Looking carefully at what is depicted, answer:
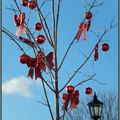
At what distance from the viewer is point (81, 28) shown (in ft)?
13.3

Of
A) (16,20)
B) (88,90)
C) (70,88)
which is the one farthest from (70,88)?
(16,20)

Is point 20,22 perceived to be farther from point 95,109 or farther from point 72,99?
point 95,109

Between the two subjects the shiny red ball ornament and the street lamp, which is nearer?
the shiny red ball ornament

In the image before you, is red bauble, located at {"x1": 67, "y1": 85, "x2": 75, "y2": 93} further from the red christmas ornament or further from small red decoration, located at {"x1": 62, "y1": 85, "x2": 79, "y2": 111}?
the red christmas ornament

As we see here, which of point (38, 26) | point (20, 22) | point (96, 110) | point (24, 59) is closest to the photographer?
point (24, 59)

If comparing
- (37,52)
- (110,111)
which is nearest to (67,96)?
(37,52)

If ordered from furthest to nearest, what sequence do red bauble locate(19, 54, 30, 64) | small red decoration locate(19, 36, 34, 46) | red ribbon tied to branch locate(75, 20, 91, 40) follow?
red ribbon tied to branch locate(75, 20, 91, 40)
small red decoration locate(19, 36, 34, 46)
red bauble locate(19, 54, 30, 64)

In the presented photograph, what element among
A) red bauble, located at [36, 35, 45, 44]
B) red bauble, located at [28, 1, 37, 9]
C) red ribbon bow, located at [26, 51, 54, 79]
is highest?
red bauble, located at [28, 1, 37, 9]

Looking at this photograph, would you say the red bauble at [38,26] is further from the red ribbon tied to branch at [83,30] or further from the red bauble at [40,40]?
the red ribbon tied to branch at [83,30]

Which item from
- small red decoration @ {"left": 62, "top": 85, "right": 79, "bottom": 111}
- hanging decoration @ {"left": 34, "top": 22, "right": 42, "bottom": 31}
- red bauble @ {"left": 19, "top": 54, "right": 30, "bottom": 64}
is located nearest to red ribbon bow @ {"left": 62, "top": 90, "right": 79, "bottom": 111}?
small red decoration @ {"left": 62, "top": 85, "right": 79, "bottom": 111}

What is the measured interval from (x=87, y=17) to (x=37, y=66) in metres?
0.75

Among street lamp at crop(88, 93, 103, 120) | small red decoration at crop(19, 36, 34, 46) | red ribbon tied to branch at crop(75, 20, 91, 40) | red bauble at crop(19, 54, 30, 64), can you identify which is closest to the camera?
red bauble at crop(19, 54, 30, 64)

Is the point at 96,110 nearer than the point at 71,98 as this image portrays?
No

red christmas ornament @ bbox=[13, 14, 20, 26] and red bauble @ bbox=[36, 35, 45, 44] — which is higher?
red christmas ornament @ bbox=[13, 14, 20, 26]
